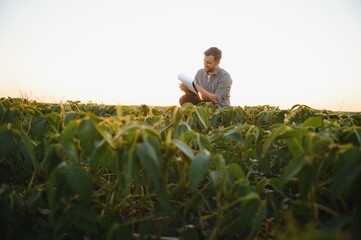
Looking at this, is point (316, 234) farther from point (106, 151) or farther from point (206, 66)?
point (206, 66)

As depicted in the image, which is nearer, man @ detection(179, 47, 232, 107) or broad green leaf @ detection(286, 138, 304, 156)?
broad green leaf @ detection(286, 138, 304, 156)

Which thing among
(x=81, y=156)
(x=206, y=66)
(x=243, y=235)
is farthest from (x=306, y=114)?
(x=206, y=66)

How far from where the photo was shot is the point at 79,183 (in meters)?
0.50

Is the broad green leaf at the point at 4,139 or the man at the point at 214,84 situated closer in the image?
the broad green leaf at the point at 4,139

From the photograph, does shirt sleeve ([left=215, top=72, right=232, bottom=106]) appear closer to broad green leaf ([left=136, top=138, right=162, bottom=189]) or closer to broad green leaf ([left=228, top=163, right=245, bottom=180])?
broad green leaf ([left=228, top=163, right=245, bottom=180])

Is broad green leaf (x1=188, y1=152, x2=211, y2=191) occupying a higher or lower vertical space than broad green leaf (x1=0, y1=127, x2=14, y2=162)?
lower

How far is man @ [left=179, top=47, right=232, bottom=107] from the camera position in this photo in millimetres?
3285

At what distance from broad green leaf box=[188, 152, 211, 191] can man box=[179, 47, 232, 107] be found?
2693 mm

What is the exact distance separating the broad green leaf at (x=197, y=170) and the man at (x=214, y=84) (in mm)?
2693

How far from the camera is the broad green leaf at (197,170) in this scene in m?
0.49

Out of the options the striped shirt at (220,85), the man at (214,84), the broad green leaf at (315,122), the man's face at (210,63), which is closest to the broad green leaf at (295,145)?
the broad green leaf at (315,122)

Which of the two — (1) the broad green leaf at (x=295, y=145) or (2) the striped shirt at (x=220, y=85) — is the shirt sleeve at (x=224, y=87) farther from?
(1) the broad green leaf at (x=295, y=145)

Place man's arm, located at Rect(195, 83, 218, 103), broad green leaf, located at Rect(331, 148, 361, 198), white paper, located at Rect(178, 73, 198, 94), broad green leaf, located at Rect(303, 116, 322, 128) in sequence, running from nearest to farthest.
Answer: broad green leaf, located at Rect(331, 148, 361, 198) < broad green leaf, located at Rect(303, 116, 322, 128) < white paper, located at Rect(178, 73, 198, 94) < man's arm, located at Rect(195, 83, 218, 103)

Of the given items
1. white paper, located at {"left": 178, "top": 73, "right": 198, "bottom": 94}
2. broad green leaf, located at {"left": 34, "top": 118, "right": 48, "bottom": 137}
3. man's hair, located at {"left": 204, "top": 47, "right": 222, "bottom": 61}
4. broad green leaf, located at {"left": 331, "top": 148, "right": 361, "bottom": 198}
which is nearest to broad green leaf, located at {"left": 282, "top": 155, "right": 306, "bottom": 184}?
broad green leaf, located at {"left": 331, "top": 148, "right": 361, "bottom": 198}
